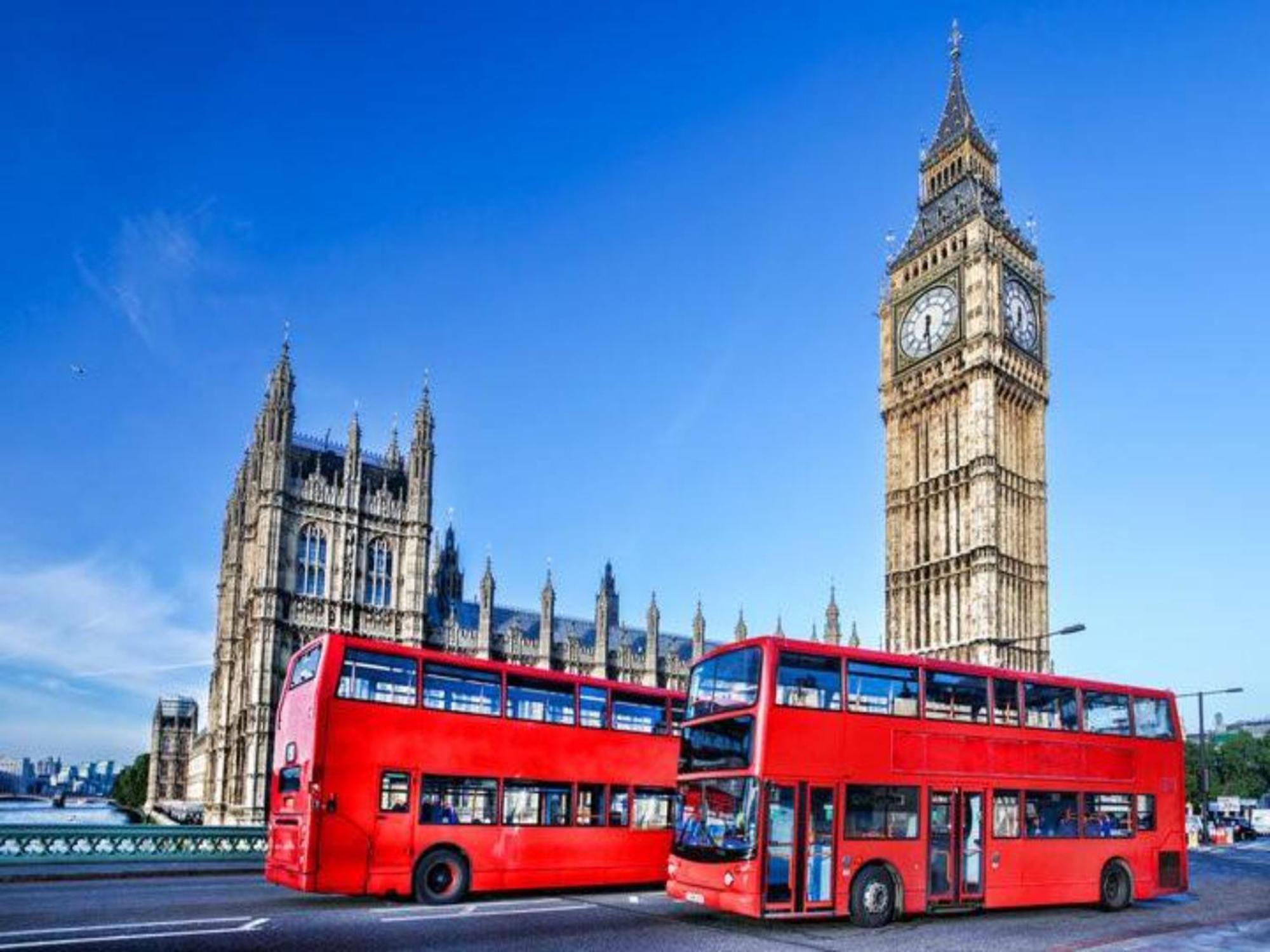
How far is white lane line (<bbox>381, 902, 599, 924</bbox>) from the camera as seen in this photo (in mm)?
15883

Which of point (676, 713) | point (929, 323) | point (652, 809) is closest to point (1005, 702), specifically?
point (676, 713)

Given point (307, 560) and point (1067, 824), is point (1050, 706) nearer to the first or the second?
point (1067, 824)

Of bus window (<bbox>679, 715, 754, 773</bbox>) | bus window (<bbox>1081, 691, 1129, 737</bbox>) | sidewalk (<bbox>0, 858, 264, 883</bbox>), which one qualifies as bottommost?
sidewalk (<bbox>0, 858, 264, 883</bbox>)

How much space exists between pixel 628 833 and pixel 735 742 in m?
5.12

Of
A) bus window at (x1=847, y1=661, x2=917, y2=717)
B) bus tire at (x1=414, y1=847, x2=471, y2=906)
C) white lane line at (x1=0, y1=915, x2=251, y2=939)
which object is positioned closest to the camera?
white lane line at (x1=0, y1=915, x2=251, y2=939)

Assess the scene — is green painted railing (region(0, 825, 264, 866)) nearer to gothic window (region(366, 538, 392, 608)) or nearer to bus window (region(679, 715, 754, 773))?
bus window (region(679, 715, 754, 773))

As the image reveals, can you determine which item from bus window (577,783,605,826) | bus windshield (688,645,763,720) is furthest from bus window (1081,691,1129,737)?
bus window (577,783,605,826)

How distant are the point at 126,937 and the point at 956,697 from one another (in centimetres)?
1337

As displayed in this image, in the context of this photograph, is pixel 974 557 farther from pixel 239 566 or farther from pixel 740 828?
pixel 740 828

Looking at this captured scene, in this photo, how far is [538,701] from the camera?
19.5 m

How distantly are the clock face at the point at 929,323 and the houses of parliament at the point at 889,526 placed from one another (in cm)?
14

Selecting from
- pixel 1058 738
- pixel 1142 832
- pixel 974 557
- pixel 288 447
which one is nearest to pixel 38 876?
pixel 1058 738

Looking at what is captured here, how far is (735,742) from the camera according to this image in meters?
16.4

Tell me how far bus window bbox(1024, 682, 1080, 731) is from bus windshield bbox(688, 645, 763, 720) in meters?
6.05
